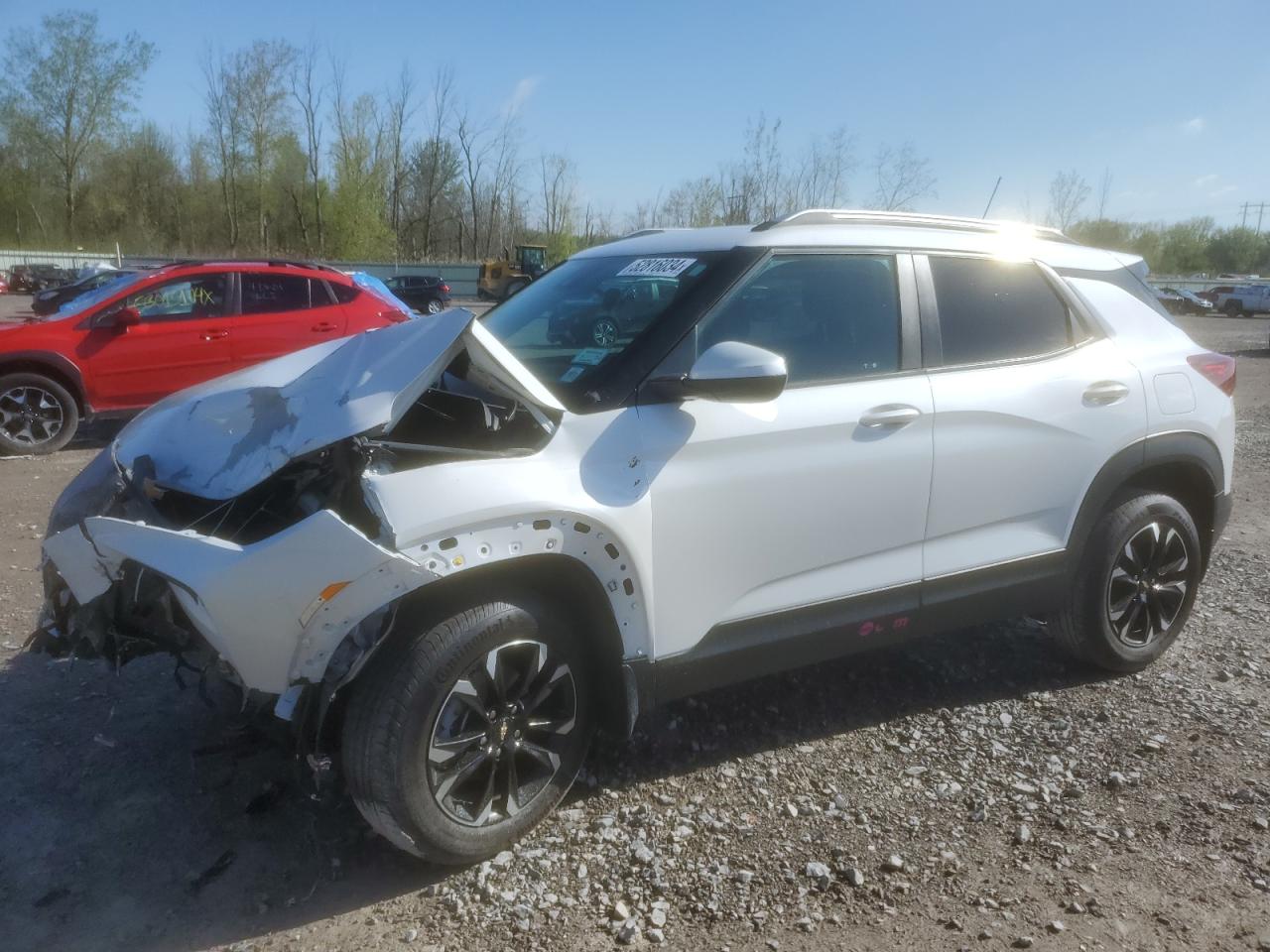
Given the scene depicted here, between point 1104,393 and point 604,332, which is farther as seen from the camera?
point 1104,393

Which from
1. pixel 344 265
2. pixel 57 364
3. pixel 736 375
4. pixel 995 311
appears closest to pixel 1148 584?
pixel 995 311

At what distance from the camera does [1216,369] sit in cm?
395

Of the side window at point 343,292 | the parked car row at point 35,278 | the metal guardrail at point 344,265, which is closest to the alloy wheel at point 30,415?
the side window at point 343,292

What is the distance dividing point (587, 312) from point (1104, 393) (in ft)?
6.76

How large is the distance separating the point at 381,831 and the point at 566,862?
565 millimetres

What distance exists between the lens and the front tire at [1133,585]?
12.2 feet

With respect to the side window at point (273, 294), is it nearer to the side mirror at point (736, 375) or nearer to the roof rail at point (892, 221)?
the roof rail at point (892, 221)

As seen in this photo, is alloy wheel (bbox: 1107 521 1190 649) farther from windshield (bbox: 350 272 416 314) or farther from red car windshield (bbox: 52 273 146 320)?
red car windshield (bbox: 52 273 146 320)

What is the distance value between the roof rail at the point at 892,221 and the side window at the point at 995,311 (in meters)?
0.24

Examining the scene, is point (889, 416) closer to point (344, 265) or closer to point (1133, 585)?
point (1133, 585)

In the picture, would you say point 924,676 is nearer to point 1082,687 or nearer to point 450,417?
point 1082,687

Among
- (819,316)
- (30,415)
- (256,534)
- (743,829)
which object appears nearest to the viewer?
(256,534)

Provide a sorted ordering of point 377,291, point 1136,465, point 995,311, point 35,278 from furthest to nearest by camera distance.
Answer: point 35,278, point 377,291, point 1136,465, point 995,311

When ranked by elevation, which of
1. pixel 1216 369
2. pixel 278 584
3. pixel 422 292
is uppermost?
pixel 422 292
